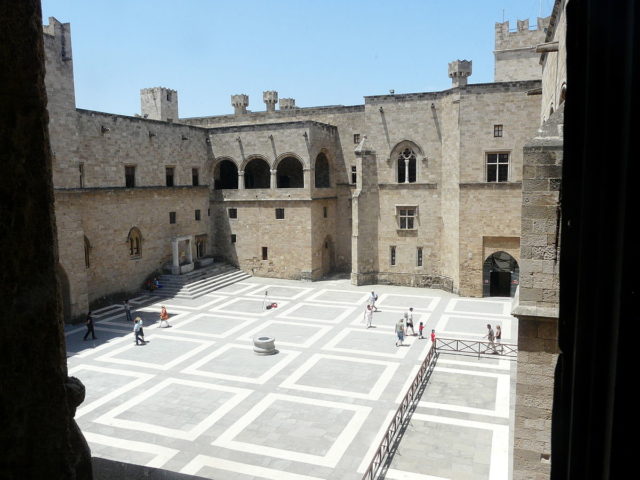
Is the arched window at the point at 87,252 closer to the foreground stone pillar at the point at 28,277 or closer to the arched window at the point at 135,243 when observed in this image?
the arched window at the point at 135,243

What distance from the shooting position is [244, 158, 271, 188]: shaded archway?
36125 mm

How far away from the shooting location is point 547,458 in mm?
8109

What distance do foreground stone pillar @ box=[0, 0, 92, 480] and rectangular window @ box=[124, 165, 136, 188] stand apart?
88.5ft

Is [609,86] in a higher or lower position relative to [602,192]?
higher

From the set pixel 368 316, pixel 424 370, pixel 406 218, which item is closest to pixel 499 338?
pixel 424 370

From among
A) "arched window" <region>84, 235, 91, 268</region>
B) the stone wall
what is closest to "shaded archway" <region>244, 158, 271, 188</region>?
"arched window" <region>84, 235, 91, 268</region>

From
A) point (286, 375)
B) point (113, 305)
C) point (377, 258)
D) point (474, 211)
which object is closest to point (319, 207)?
point (377, 258)

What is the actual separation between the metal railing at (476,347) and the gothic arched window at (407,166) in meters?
12.4

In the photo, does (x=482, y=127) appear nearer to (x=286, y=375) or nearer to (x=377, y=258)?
(x=377, y=258)

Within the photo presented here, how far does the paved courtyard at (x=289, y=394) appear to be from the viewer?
472 inches

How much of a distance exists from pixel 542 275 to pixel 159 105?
113 ft

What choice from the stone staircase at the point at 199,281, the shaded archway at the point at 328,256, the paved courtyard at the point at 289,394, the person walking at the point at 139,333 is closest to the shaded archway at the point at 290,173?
the shaded archway at the point at 328,256

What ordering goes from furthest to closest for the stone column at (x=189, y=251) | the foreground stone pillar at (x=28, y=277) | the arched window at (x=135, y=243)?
the stone column at (x=189, y=251), the arched window at (x=135, y=243), the foreground stone pillar at (x=28, y=277)

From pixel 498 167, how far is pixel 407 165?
5.24 meters
